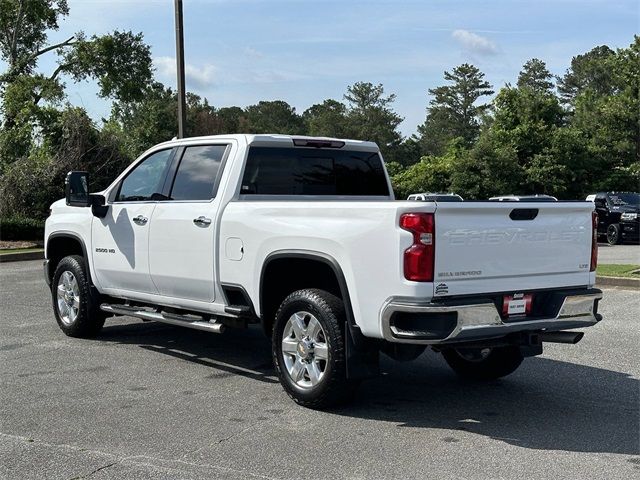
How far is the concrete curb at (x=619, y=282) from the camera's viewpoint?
12570mm

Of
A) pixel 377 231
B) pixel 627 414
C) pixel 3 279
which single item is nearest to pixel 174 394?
pixel 377 231

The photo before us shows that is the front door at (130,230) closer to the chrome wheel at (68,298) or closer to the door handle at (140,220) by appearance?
the door handle at (140,220)

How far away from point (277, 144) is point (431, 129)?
87831mm

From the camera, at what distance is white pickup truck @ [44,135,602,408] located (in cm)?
510

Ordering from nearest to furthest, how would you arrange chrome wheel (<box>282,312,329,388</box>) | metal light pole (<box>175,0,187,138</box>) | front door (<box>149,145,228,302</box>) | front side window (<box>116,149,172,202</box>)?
1. chrome wheel (<box>282,312,329,388</box>)
2. front door (<box>149,145,228,302</box>)
3. front side window (<box>116,149,172,202</box>)
4. metal light pole (<box>175,0,187,138</box>)

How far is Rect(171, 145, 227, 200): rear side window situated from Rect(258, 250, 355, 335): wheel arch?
3.39ft

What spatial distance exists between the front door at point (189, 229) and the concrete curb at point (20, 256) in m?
11.8

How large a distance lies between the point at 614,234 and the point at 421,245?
786 inches

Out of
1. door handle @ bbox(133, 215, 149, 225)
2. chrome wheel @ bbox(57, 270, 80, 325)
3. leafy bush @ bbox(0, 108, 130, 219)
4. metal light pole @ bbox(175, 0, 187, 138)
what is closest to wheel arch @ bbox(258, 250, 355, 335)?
door handle @ bbox(133, 215, 149, 225)

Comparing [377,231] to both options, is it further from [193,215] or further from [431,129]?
[431,129]

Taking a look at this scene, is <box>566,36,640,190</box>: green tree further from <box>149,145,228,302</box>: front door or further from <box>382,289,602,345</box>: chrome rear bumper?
<box>382,289,602,345</box>: chrome rear bumper

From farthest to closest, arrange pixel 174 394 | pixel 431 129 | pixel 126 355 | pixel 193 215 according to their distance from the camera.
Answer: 1. pixel 431 129
2. pixel 126 355
3. pixel 193 215
4. pixel 174 394

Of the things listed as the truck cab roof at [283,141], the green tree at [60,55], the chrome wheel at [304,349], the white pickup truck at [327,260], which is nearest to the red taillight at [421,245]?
the white pickup truck at [327,260]

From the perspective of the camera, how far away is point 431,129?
92.9 m
